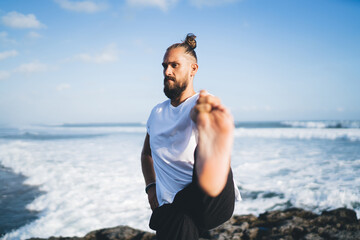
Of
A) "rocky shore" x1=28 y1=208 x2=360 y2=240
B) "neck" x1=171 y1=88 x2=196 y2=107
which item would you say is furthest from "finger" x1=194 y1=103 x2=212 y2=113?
"rocky shore" x1=28 y1=208 x2=360 y2=240

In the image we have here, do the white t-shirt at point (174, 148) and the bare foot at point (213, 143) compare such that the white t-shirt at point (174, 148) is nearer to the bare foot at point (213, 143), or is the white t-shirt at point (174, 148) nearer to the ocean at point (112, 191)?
the bare foot at point (213, 143)

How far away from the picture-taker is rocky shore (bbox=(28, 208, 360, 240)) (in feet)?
10.0

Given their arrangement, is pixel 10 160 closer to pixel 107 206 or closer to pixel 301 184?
pixel 107 206

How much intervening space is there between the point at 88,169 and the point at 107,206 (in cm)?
317

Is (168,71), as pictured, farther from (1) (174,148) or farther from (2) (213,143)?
(2) (213,143)

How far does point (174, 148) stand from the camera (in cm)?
162

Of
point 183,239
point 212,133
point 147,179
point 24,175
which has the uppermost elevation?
point 212,133

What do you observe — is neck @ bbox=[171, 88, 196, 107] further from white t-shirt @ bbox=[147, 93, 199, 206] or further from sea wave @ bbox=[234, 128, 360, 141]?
sea wave @ bbox=[234, 128, 360, 141]

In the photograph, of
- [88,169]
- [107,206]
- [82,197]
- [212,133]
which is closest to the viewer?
[212,133]

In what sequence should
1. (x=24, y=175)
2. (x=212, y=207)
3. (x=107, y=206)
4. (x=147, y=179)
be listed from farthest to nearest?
(x=24, y=175) < (x=107, y=206) < (x=147, y=179) < (x=212, y=207)

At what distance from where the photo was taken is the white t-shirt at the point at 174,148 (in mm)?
1567

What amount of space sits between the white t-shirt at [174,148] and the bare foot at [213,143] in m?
0.36

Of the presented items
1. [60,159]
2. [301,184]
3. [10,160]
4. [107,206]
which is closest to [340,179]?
[301,184]

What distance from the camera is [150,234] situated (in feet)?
10.9
